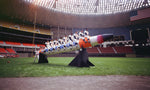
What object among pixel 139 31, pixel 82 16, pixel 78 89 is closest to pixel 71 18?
pixel 82 16

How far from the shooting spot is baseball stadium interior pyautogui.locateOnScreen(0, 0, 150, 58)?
27891 millimetres

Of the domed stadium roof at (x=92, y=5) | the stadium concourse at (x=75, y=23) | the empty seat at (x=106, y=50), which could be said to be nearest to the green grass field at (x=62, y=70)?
the stadium concourse at (x=75, y=23)

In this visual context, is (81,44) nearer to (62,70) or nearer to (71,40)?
(71,40)

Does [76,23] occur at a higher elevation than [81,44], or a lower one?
higher

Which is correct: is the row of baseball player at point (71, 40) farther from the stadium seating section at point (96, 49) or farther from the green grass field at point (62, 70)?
the stadium seating section at point (96, 49)

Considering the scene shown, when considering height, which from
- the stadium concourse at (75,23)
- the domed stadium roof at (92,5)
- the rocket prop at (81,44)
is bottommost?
the rocket prop at (81,44)

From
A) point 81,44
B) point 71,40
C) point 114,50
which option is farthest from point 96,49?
point 81,44

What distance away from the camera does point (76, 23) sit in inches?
1539

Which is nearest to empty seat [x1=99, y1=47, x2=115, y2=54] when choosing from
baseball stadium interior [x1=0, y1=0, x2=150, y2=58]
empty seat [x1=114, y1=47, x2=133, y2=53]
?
baseball stadium interior [x1=0, y1=0, x2=150, y2=58]

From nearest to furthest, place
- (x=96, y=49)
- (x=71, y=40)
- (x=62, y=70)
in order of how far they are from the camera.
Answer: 1. (x=62, y=70)
2. (x=71, y=40)
3. (x=96, y=49)

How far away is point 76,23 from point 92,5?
32.2 feet

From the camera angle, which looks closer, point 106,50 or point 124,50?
point 124,50

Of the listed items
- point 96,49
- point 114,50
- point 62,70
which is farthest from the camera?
point 96,49

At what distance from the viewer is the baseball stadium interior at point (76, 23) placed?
27891 mm
